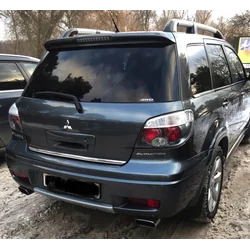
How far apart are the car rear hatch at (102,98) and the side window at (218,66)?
0.95 m

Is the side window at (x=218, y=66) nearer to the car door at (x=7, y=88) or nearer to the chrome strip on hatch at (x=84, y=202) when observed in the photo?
the chrome strip on hatch at (x=84, y=202)

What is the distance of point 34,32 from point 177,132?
20.8m

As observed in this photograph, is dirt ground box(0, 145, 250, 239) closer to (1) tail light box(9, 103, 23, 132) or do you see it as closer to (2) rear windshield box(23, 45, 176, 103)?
(1) tail light box(9, 103, 23, 132)

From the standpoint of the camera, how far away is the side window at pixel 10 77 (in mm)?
4381

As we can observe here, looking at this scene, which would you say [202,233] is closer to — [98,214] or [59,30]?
[98,214]

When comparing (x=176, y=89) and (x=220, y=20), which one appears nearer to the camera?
(x=176, y=89)

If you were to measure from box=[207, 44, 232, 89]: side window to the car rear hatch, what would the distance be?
947mm

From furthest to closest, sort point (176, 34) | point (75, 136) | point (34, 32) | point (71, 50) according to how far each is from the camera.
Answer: point (34, 32) → point (71, 50) → point (176, 34) → point (75, 136)

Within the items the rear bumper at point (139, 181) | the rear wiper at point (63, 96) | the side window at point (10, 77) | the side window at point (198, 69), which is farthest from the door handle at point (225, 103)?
the side window at point (10, 77)

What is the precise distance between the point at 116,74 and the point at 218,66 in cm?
150

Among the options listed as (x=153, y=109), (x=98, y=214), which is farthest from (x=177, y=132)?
(x=98, y=214)

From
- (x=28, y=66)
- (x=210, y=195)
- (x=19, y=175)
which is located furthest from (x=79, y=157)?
(x=28, y=66)

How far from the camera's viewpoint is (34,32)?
20.5 meters

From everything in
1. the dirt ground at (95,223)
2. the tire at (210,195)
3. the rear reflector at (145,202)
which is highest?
the rear reflector at (145,202)
